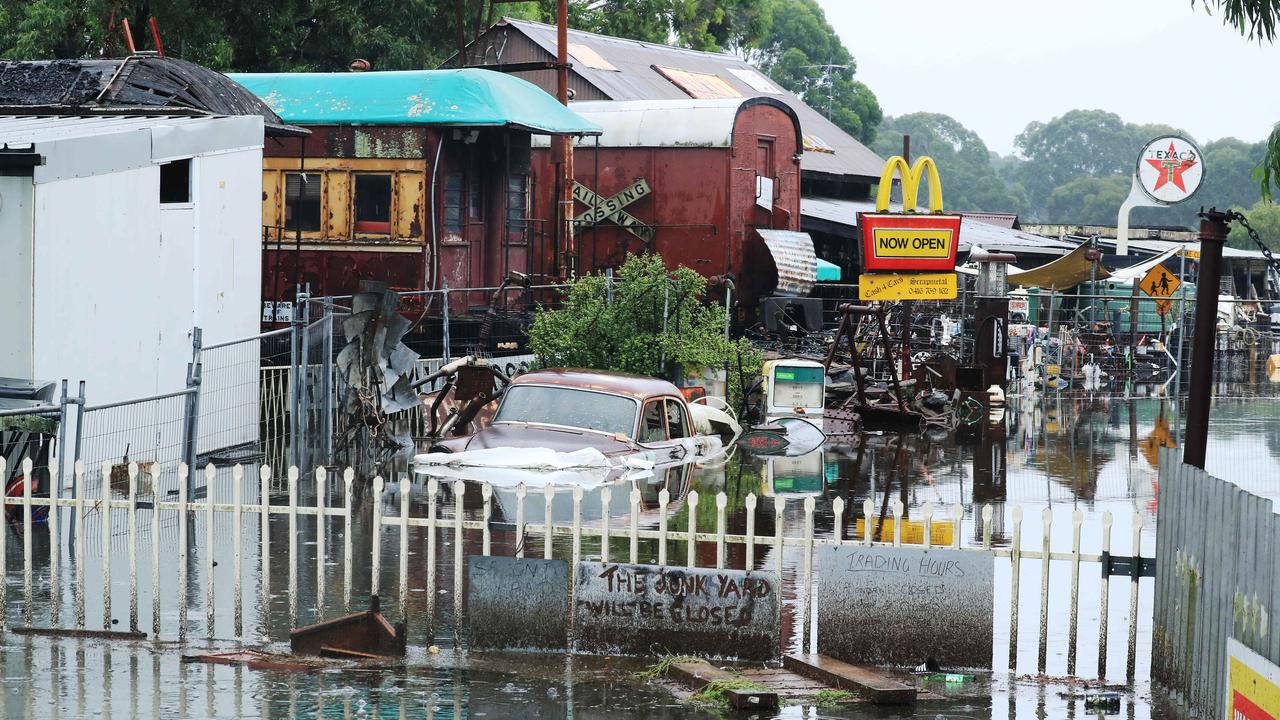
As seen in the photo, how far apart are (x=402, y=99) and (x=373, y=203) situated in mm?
1789

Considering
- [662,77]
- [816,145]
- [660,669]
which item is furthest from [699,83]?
[660,669]

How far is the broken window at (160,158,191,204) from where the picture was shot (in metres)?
17.3

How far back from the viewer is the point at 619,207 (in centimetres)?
3216

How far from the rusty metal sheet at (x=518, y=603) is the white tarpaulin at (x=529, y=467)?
4.42 metres

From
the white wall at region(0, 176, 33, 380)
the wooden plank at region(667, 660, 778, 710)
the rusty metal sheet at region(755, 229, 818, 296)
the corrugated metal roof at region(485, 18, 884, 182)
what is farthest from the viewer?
the corrugated metal roof at region(485, 18, 884, 182)

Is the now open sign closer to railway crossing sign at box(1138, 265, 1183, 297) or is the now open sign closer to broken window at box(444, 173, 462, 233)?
broken window at box(444, 173, 462, 233)

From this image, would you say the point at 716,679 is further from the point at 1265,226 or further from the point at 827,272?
the point at 1265,226

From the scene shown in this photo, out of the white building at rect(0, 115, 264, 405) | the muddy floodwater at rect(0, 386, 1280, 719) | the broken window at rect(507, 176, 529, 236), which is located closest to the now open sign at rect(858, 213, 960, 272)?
the muddy floodwater at rect(0, 386, 1280, 719)

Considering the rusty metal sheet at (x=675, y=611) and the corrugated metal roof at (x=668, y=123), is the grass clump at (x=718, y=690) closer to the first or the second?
the rusty metal sheet at (x=675, y=611)

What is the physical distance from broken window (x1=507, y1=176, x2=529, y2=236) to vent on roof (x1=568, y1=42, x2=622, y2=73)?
45.1ft

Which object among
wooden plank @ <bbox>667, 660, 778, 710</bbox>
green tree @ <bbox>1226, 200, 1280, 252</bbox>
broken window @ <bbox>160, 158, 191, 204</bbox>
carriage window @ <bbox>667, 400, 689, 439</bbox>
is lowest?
wooden plank @ <bbox>667, 660, 778, 710</bbox>

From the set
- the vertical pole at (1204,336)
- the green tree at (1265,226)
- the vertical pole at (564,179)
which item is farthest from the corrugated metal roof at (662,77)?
the green tree at (1265,226)

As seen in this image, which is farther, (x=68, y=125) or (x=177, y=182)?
(x=177, y=182)

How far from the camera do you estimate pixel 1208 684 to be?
8.09m
